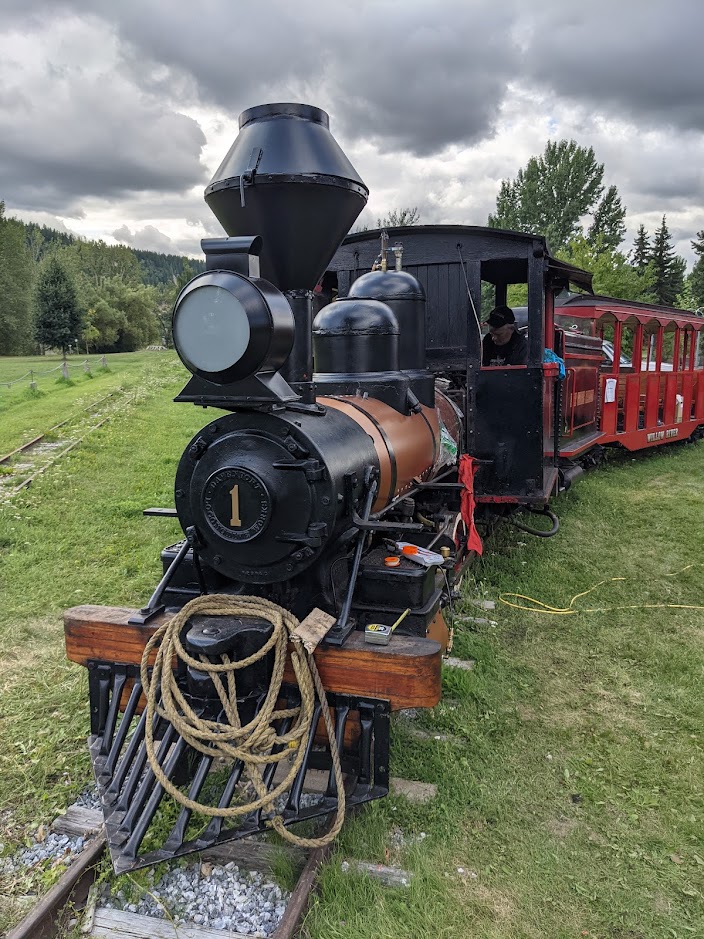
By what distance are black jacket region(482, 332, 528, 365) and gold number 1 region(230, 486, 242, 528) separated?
11.8 ft

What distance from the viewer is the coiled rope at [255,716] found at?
7.83ft

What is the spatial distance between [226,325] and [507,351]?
4.04 metres

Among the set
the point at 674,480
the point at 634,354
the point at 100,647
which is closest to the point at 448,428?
the point at 100,647

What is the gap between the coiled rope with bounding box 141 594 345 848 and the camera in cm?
239

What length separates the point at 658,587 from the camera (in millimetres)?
5355

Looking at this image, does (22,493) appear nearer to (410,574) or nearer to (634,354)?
(410,574)

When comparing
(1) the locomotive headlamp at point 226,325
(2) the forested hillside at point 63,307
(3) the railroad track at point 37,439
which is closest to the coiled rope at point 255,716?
(1) the locomotive headlamp at point 226,325

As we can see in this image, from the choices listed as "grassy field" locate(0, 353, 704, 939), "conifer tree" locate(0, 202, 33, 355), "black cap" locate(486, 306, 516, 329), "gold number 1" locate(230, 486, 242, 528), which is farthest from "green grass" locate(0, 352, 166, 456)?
"conifer tree" locate(0, 202, 33, 355)

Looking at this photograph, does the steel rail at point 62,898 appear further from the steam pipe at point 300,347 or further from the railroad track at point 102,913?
the steam pipe at point 300,347

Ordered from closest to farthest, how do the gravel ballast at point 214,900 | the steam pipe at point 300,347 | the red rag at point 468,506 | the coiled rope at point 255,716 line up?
the gravel ballast at point 214,900 → the coiled rope at point 255,716 → the steam pipe at point 300,347 → the red rag at point 468,506

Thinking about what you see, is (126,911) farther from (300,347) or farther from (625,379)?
(625,379)

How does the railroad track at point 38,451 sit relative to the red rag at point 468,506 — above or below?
below

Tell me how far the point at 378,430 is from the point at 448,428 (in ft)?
5.54

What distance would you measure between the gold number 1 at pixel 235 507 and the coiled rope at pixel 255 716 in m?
0.35
